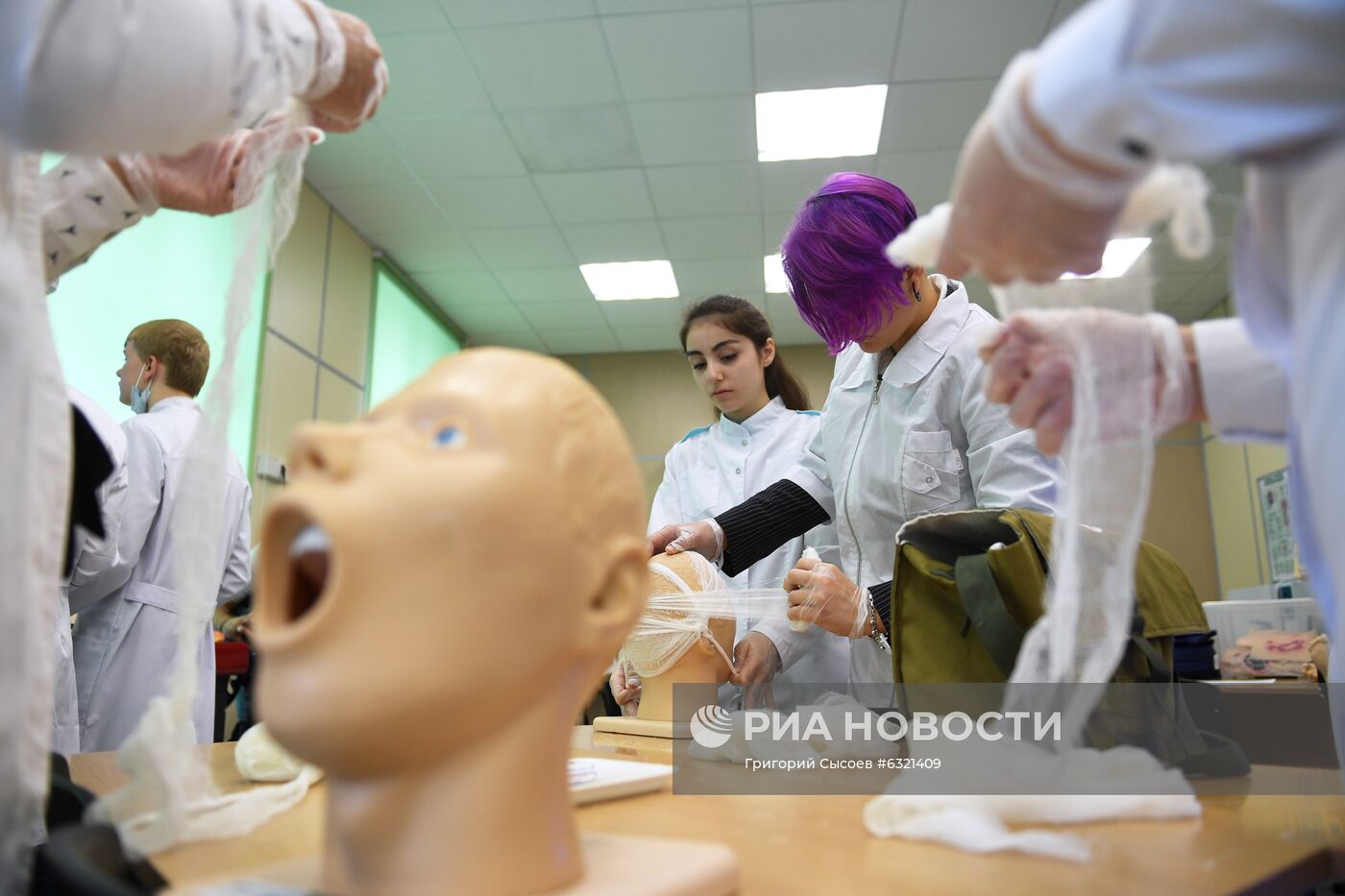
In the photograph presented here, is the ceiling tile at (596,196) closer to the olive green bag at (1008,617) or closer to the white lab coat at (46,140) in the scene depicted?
the olive green bag at (1008,617)

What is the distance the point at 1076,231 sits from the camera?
64 centimetres

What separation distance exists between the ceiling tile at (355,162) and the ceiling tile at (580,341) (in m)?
2.42

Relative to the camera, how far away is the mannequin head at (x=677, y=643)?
160 centimetres

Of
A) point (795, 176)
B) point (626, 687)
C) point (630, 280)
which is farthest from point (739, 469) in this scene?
point (630, 280)

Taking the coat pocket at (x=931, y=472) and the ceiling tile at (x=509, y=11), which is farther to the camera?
the ceiling tile at (x=509, y=11)

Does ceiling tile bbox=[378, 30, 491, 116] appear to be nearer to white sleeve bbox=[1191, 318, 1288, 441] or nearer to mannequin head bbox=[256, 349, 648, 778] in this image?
mannequin head bbox=[256, 349, 648, 778]

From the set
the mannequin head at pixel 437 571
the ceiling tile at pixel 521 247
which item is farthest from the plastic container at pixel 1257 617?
the ceiling tile at pixel 521 247

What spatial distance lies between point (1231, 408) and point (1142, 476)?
0.47 feet

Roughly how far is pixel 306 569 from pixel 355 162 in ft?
14.2

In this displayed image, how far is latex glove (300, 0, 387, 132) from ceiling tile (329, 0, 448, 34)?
2.91 metres

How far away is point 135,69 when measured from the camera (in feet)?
2.06

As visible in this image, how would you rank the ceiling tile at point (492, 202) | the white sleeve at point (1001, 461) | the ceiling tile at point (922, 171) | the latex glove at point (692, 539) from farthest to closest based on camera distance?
the ceiling tile at point (492, 202) < the ceiling tile at point (922, 171) < the latex glove at point (692, 539) < the white sleeve at point (1001, 461)

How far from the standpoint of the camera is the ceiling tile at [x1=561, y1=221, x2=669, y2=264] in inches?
204

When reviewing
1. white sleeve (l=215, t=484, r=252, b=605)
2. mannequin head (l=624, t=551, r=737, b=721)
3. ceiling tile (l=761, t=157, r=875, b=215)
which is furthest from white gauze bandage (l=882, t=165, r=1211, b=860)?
ceiling tile (l=761, t=157, r=875, b=215)
